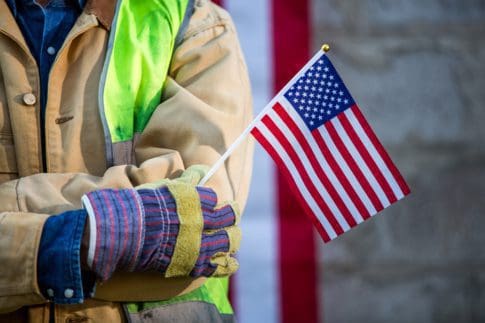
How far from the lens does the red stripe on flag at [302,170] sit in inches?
81.7

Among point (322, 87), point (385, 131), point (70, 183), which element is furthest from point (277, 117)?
point (385, 131)

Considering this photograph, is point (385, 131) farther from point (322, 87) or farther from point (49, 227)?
point (49, 227)

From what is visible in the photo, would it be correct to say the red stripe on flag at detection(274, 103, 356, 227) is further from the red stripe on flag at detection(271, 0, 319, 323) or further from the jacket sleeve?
the red stripe on flag at detection(271, 0, 319, 323)

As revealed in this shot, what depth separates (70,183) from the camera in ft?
6.28

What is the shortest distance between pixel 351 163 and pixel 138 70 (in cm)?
45

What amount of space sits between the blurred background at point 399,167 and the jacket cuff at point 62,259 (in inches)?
48.2

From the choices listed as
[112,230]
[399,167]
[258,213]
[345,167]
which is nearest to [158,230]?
[112,230]

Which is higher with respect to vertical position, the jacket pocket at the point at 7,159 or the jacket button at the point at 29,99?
the jacket button at the point at 29,99

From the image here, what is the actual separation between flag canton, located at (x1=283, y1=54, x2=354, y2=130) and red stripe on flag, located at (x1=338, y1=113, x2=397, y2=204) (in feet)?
0.09

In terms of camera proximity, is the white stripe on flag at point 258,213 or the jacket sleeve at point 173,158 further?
the white stripe on flag at point 258,213

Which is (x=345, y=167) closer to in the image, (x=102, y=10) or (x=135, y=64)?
(x=135, y=64)

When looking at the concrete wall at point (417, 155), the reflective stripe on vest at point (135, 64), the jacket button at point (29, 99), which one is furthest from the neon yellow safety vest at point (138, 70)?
the concrete wall at point (417, 155)

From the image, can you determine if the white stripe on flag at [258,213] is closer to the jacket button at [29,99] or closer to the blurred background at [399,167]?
the blurred background at [399,167]

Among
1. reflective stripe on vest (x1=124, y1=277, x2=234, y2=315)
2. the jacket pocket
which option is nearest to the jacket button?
the jacket pocket
